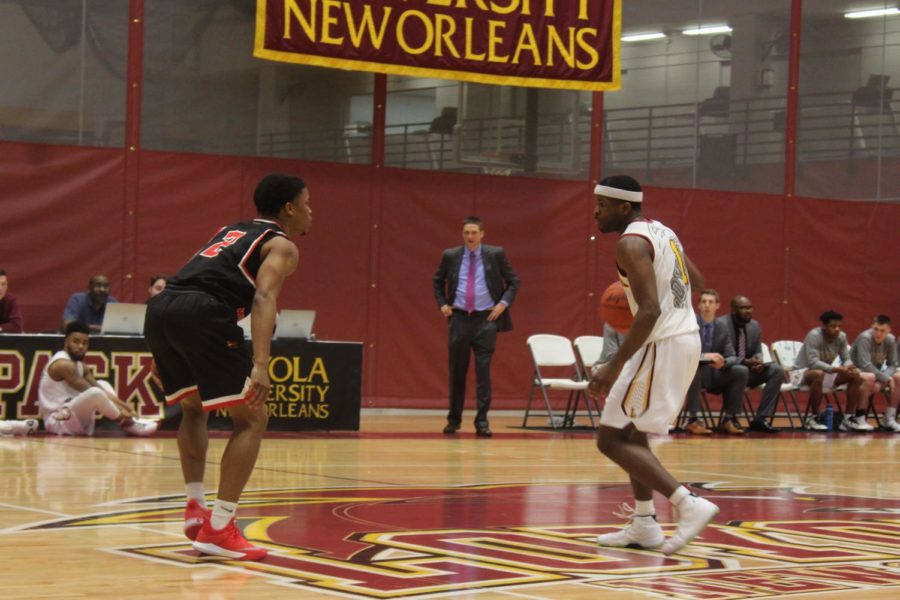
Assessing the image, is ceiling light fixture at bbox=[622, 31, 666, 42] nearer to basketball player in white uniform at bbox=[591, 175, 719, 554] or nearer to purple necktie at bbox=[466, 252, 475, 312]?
purple necktie at bbox=[466, 252, 475, 312]

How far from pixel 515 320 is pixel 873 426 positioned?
4.60 metres

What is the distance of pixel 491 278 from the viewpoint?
14273 millimetres

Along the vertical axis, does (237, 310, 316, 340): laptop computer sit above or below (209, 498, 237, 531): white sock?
above

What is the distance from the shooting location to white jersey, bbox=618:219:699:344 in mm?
6418

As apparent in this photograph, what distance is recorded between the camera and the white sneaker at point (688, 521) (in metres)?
6.20

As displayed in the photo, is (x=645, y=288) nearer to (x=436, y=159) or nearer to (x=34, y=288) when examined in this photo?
(x=34, y=288)

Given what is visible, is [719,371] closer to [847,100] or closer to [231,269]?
[847,100]

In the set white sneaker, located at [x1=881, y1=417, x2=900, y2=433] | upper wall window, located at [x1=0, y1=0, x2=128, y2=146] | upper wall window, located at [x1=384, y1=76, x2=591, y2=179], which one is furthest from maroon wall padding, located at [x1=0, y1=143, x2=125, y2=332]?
white sneaker, located at [x1=881, y1=417, x2=900, y2=433]

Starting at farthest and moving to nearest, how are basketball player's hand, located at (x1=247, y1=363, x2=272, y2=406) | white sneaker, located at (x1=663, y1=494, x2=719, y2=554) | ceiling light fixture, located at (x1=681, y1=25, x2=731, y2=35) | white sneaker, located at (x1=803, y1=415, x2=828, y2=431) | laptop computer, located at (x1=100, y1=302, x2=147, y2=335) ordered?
ceiling light fixture, located at (x1=681, y1=25, x2=731, y2=35) < white sneaker, located at (x1=803, y1=415, x2=828, y2=431) < laptop computer, located at (x1=100, y1=302, x2=147, y2=335) < white sneaker, located at (x1=663, y1=494, x2=719, y2=554) < basketball player's hand, located at (x1=247, y1=363, x2=272, y2=406)

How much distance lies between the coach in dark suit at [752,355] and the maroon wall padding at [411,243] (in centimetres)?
301

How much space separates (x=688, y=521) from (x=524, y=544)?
0.74 metres

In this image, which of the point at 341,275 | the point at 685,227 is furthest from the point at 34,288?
the point at 685,227

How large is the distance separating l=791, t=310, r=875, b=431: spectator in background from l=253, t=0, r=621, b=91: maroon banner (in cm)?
393

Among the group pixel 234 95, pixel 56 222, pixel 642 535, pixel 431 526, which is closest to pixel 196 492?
pixel 431 526
